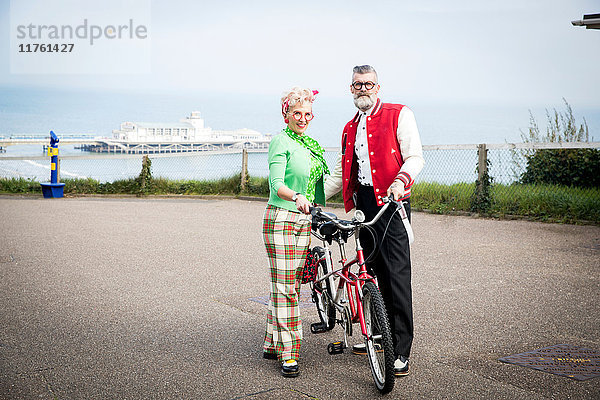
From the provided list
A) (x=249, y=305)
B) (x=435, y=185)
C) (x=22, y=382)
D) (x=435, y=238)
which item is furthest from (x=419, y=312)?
(x=435, y=185)

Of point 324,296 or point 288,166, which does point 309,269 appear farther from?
point 288,166

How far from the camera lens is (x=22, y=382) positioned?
13.9 ft

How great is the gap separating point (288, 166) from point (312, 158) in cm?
20

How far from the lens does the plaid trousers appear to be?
4559 millimetres

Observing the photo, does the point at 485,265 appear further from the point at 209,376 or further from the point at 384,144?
the point at 209,376

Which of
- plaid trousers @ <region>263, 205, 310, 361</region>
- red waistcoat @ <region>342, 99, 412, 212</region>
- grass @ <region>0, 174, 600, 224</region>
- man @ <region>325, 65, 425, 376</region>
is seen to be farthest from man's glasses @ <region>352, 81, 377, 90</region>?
grass @ <region>0, 174, 600, 224</region>

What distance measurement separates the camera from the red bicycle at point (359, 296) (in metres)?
4.07

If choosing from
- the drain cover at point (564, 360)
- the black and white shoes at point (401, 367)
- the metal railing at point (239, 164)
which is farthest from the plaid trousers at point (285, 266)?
the metal railing at point (239, 164)

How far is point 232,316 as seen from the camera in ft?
19.3

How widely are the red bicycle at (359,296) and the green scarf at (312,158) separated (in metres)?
0.26

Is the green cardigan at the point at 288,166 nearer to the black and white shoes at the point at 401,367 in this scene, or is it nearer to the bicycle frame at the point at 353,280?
the bicycle frame at the point at 353,280

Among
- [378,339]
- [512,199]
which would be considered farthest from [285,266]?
[512,199]

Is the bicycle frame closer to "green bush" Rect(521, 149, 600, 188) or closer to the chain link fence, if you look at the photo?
the chain link fence

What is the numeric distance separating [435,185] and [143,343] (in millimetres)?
9926
